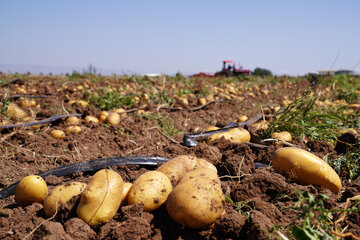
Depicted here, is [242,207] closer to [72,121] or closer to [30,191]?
[30,191]

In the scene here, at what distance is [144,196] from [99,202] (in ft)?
0.91

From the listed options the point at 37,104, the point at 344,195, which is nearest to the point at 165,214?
the point at 344,195

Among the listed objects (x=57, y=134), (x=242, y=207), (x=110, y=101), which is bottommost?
(x=57, y=134)

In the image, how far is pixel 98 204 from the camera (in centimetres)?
174

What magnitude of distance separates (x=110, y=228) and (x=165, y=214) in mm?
Result: 350

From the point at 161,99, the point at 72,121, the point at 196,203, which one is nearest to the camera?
the point at 196,203

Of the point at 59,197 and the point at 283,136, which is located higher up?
the point at 283,136

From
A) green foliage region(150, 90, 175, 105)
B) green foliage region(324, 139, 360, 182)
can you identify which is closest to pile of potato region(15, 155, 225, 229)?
green foliage region(324, 139, 360, 182)

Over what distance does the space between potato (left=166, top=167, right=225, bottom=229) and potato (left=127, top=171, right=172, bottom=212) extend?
0.37ft

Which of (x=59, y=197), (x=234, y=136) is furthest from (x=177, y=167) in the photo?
(x=234, y=136)

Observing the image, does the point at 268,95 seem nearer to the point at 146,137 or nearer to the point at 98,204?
the point at 146,137

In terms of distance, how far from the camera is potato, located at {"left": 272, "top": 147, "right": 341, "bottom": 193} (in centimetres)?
229

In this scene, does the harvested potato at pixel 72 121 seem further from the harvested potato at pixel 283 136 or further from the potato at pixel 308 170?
the potato at pixel 308 170

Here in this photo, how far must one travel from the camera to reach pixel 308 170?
Answer: 7.59ft
